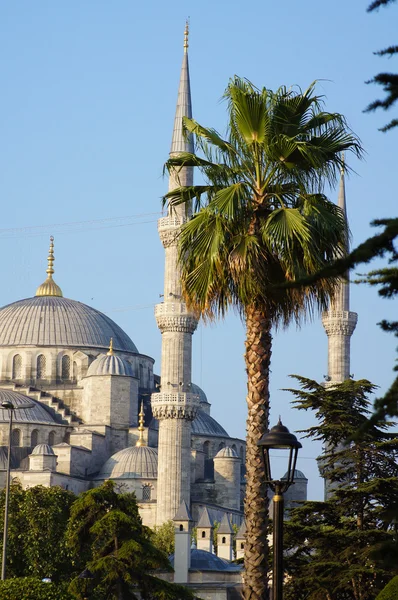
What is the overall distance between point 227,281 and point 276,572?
14.5 ft

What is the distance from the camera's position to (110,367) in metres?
67.2

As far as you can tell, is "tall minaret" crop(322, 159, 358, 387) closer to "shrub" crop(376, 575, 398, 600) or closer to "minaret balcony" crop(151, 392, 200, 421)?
"minaret balcony" crop(151, 392, 200, 421)

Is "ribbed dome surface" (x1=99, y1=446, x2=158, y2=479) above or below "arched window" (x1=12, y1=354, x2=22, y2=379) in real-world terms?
below

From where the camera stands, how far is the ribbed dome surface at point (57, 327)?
73.6 meters

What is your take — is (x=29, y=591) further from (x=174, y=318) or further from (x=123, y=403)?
(x=123, y=403)

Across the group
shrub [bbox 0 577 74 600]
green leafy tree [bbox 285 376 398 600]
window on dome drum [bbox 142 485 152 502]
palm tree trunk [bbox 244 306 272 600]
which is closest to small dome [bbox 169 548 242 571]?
window on dome drum [bbox 142 485 152 502]

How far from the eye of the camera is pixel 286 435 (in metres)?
12.0

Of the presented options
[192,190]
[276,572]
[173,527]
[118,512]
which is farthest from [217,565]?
[276,572]

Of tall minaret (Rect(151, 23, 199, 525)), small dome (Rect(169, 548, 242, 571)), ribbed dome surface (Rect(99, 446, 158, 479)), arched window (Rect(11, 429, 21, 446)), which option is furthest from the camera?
arched window (Rect(11, 429, 21, 446))

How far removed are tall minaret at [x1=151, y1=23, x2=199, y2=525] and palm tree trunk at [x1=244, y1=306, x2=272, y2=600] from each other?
39657 millimetres

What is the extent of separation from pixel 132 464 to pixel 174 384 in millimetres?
8267

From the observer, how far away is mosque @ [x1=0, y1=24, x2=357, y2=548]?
55906mm

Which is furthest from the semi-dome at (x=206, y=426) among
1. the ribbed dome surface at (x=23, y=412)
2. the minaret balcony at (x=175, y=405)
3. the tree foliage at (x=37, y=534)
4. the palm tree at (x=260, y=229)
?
the palm tree at (x=260, y=229)

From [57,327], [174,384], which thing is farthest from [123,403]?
[174,384]
